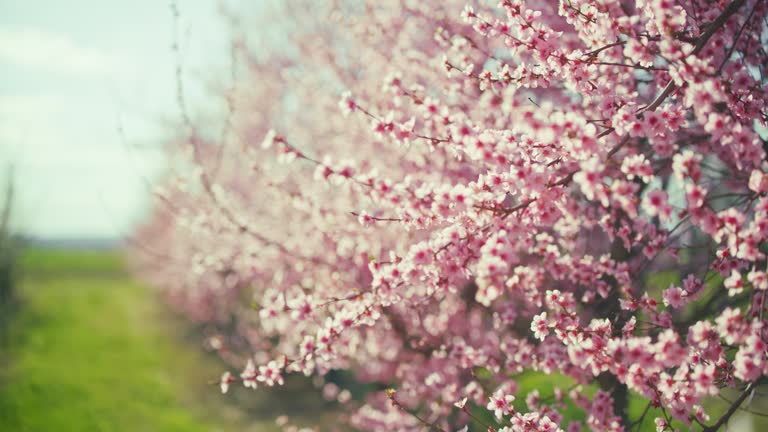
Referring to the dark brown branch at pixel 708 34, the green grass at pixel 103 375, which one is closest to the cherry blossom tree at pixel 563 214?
the dark brown branch at pixel 708 34

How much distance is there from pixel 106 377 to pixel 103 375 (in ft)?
0.78

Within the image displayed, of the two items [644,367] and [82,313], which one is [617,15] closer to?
[644,367]

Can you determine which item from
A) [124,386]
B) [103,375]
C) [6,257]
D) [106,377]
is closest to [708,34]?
[124,386]

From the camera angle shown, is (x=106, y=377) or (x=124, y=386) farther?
(x=106, y=377)

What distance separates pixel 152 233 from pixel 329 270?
26790mm

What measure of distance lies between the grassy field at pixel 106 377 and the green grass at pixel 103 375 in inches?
0.8

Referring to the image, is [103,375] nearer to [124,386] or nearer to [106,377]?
[106,377]

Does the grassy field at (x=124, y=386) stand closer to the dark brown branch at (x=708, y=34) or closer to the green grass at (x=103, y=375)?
the green grass at (x=103, y=375)

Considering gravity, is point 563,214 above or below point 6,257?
above

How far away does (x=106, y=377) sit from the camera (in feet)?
44.2

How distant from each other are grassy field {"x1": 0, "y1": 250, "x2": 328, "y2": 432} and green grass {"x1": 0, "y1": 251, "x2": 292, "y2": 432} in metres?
0.02

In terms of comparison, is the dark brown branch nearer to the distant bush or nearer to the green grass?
the green grass

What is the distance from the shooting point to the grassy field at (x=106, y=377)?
33.0 feet

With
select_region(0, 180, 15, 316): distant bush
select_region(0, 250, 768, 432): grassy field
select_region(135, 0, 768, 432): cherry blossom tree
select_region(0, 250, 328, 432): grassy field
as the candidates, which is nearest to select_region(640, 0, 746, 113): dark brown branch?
select_region(135, 0, 768, 432): cherry blossom tree
